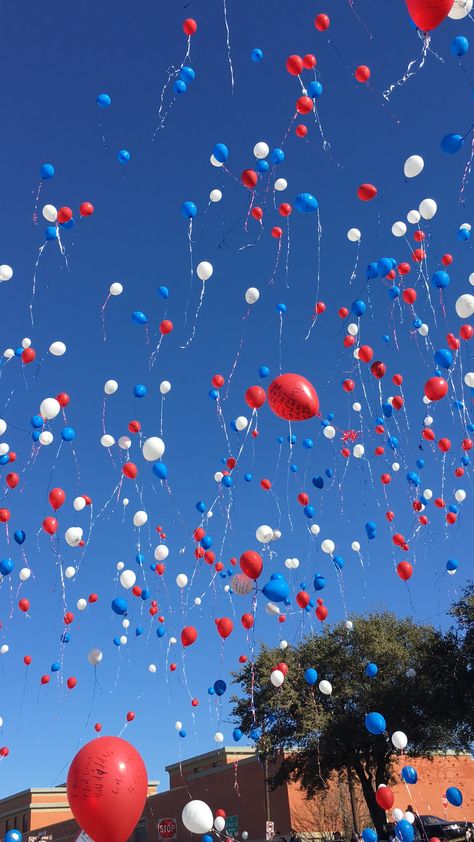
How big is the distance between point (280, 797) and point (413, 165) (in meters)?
22.1

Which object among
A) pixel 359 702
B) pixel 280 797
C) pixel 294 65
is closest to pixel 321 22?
pixel 294 65

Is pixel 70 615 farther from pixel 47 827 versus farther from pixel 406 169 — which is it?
pixel 47 827

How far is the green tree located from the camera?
18641mm

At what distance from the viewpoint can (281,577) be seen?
10.8 m

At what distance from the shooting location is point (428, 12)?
20.8 ft

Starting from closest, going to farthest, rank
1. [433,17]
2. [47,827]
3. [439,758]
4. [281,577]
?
[433,17] → [281,577] → [439,758] → [47,827]

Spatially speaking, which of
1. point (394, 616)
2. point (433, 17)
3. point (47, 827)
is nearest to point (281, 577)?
point (433, 17)

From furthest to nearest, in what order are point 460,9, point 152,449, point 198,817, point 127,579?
point 127,579
point 152,449
point 198,817
point 460,9

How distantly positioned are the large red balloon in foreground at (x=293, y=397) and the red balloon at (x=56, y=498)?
4833 mm

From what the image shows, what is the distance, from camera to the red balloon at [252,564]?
11.1 metres

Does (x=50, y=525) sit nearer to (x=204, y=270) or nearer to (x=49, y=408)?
(x=49, y=408)

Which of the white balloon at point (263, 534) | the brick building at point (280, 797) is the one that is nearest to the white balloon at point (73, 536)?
the white balloon at point (263, 534)

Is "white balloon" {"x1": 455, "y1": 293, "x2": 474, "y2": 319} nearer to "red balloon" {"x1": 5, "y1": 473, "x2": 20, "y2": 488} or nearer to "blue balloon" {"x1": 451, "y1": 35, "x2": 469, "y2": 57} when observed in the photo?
"blue balloon" {"x1": 451, "y1": 35, "x2": 469, "y2": 57}

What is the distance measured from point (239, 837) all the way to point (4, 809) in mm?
24843
